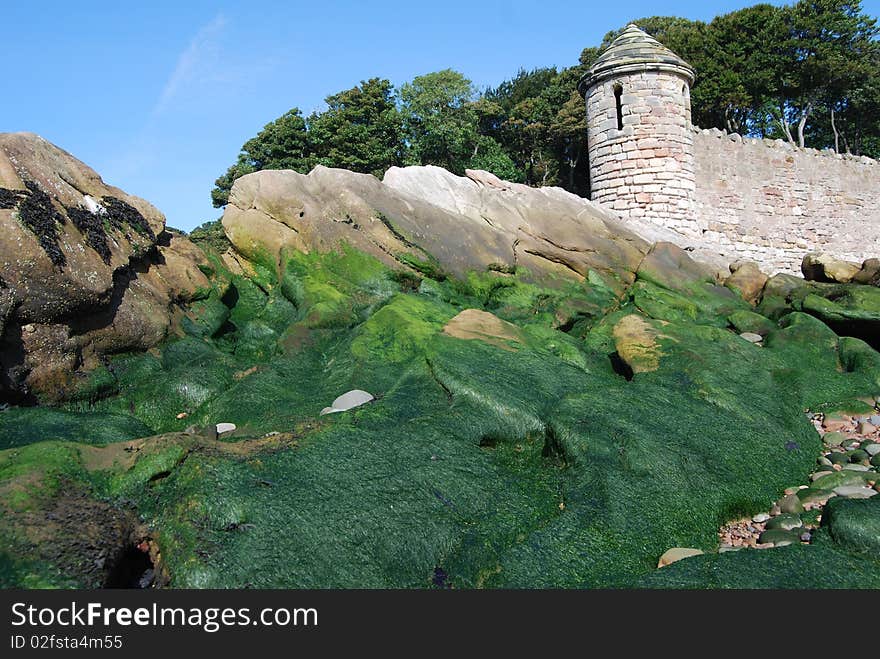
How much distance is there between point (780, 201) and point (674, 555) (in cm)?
1934

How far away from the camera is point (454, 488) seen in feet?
24.8

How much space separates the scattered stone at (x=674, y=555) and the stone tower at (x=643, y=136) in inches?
540

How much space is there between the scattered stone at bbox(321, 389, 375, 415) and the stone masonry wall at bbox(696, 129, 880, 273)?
12.2 meters

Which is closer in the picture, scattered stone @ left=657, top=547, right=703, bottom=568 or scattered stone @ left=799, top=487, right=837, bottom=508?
scattered stone @ left=657, top=547, right=703, bottom=568

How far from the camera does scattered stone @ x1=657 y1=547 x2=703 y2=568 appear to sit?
6873 millimetres

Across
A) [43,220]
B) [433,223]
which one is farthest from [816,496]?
[43,220]

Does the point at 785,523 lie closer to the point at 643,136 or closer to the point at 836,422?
the point at 836,422

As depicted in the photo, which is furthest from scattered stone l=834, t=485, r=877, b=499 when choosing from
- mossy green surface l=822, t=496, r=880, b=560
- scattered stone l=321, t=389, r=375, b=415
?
scattered stone l=321, t=389, r=375, b=415

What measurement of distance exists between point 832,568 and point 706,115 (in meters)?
33.2

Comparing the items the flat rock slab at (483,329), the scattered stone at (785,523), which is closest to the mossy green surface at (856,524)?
the scattered stone at (785,523)

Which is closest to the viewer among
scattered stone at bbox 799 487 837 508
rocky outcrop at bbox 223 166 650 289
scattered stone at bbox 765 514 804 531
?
scattered stone at bbox 765 514 804 531

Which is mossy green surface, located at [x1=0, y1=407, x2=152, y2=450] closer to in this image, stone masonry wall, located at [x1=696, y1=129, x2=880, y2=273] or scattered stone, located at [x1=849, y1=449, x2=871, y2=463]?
scattered stone, located at [x1=849, y1=449, x2=871, y2=463]

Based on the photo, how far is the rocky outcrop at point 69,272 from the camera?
32.6ft

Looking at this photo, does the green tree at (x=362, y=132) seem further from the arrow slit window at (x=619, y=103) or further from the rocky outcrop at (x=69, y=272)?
the rocky outcrop at (x=69, y=272)
